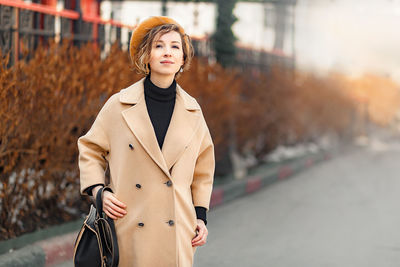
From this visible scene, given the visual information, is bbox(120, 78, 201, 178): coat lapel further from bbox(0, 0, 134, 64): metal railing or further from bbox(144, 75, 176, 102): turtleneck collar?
bbox(0, 0, 134, 64): metal railing

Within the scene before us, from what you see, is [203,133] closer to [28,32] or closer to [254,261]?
[254,261]

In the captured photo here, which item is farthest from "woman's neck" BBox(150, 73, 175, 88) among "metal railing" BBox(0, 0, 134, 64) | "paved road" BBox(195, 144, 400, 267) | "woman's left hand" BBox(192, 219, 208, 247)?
"paved road" BBox(195, 144, 400, 267)

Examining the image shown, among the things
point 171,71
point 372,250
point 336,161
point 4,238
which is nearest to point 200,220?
point 171,71

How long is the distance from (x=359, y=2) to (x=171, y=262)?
27.0 meters

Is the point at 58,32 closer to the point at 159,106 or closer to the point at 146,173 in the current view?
the point at 159,106

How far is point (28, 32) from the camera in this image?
770 centimetres

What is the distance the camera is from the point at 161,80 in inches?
114

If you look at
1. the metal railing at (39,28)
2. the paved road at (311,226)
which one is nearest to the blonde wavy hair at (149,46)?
the metal railing at (39,28)

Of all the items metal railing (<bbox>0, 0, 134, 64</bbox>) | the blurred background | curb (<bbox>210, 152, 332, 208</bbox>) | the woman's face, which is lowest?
curb (<bbox>210, 152, 332, 208</bbox>)

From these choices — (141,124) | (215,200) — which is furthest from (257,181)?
(141,124)

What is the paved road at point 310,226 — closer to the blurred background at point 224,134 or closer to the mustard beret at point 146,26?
the blurred background at point 224,134

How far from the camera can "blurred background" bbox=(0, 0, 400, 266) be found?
578 centimetres

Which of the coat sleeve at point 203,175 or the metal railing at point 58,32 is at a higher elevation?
the metal railing at point 58,32

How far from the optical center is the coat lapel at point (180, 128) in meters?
2.83
